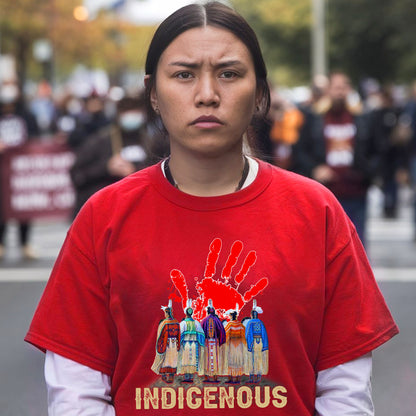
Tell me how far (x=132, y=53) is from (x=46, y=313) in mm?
67978

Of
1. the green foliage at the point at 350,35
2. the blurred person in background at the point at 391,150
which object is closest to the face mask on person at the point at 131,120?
the blurred person in background at the point at 391,150

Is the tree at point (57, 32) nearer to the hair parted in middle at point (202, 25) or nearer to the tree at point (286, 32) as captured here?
the tree at point (286, 32)

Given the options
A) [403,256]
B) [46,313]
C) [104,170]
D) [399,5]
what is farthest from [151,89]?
[399,5]

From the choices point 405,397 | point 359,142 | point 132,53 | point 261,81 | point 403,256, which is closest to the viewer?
point 261,81

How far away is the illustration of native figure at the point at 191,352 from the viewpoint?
2.29m

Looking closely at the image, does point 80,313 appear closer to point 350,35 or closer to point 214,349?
point 214,349

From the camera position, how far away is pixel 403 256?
11.7 metres

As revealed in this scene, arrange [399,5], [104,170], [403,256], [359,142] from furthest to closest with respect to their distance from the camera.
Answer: [399,5], [403,256], [359,142], [104,170]

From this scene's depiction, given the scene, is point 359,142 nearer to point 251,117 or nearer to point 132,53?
point 251,117

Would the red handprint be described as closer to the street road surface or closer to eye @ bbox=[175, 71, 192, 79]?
eye @ bbox=[175, 71, 192, 79]

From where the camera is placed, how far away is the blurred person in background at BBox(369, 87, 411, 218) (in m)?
15.5

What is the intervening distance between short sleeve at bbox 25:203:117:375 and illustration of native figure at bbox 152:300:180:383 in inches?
4.8

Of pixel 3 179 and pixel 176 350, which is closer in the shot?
pixel 176 350

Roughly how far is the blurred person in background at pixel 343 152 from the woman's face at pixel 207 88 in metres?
6.24
